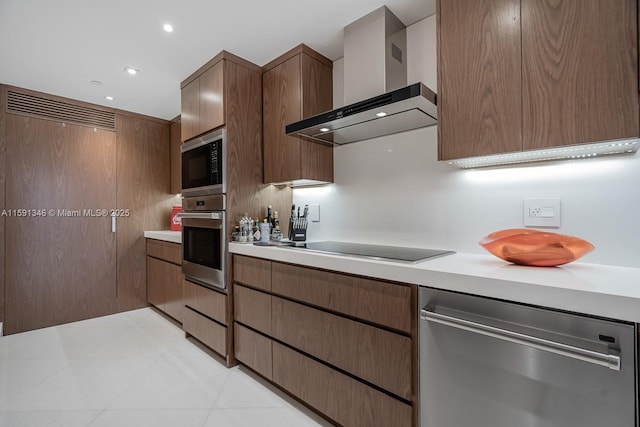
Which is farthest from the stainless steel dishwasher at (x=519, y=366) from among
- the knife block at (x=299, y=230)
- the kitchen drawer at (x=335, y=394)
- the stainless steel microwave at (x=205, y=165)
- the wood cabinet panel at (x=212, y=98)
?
the wood cabinet panel at (x=212, y=98)

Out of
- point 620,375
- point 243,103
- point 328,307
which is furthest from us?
point 243,103

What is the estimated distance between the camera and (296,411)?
1.66m

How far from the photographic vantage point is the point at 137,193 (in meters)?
3.44

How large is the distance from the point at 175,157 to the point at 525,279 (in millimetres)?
3783

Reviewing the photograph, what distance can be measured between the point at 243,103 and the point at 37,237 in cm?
245

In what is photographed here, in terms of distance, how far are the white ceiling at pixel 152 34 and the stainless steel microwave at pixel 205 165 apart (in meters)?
0.63

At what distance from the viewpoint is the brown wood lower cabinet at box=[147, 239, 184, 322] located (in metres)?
2.84

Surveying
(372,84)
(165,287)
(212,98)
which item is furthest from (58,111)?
(372,84)

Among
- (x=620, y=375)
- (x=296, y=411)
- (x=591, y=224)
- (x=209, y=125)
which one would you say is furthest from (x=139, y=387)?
(x=591, y=224)

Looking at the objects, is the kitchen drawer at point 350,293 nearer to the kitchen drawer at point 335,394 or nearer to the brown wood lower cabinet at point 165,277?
the kitchen drawer at point 335,394

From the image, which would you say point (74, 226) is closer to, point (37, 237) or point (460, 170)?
point (37, 237)

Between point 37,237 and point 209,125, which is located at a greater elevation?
point 209,125

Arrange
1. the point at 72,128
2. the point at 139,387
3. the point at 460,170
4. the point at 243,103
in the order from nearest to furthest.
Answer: the point at 460,170, the point at 139,387, the point at 243,103, the point at 72,128

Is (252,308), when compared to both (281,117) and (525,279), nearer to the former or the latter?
(281,117)
